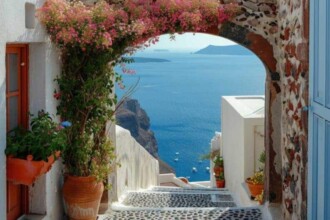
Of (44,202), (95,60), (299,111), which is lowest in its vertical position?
(44,202)

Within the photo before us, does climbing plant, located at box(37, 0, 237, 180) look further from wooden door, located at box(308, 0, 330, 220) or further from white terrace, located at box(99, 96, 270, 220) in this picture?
wooden door, located at box(308, 0, 330, 220)

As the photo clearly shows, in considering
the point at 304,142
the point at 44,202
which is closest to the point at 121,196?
the point at 44,202

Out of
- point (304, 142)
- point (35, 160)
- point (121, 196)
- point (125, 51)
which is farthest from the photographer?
point (121, 196)

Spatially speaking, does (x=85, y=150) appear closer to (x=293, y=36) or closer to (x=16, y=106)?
(x=16, y=106)

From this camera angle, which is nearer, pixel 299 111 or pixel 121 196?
pixel 299 111

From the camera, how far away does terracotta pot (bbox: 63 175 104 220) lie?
21.0 ft

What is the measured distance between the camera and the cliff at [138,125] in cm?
3358

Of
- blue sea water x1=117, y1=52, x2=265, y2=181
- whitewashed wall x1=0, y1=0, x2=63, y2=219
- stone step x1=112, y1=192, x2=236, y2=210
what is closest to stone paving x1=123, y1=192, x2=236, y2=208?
stone step x1=112, y1=192, x2=236, y2=210

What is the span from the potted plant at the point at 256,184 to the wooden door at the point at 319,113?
5.02m

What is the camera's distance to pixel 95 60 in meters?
6.55

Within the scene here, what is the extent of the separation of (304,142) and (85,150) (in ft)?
8.91

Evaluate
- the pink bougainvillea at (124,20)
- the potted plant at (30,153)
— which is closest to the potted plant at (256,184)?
the pink bougainvillea at (124,20)

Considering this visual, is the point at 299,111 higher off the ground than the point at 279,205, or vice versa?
the point at 299,111

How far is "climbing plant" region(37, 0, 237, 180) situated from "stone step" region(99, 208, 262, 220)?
0.92 metres
